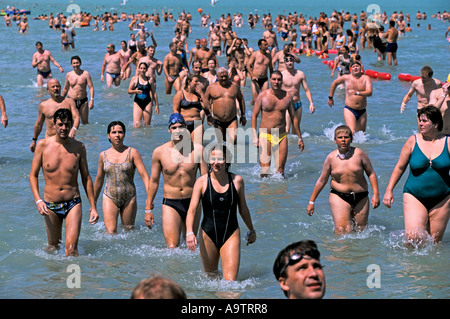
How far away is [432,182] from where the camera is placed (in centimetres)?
746

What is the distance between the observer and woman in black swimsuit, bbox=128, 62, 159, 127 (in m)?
14.6

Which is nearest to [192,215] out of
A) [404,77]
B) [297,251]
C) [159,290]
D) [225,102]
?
[297,251]

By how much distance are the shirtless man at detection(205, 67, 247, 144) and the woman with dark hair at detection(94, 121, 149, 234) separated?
4.19 metres

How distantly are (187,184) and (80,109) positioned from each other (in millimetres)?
8229

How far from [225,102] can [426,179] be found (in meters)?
5.44

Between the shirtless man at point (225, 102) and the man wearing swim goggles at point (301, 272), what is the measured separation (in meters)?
8.60

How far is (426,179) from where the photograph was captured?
7480mm

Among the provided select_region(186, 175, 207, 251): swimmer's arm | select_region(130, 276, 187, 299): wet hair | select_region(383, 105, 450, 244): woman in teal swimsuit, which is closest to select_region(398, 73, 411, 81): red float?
select_region(383, 105, 450, 244): woman in teal swimsuit

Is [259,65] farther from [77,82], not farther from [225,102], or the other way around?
[225,102]

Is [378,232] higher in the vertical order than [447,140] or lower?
lower

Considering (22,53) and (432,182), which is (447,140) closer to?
(432,182)

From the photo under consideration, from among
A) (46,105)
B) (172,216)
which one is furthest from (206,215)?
(46,105)

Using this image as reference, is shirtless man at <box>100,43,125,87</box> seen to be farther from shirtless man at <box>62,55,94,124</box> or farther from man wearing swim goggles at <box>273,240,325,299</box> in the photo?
Answer: man wearing swim goggles at <box>273,240,325,299</box>

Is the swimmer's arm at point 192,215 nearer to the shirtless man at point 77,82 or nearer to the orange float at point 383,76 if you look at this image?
the shirtless man at point 77,82
